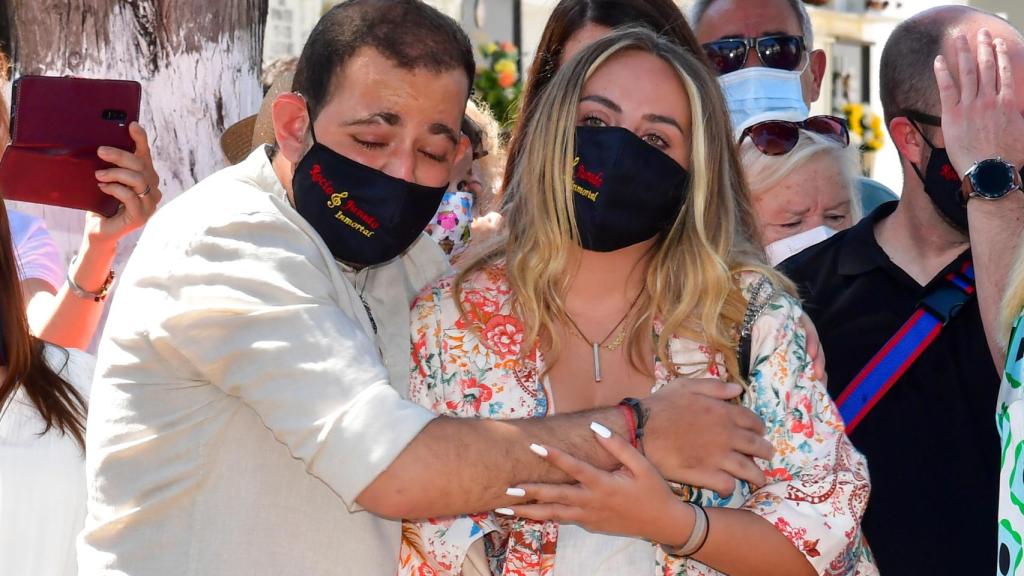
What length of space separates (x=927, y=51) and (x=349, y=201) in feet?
5.87

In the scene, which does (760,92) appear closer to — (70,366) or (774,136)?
(774,136)

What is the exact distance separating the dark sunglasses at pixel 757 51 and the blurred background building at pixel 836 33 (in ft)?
17.1

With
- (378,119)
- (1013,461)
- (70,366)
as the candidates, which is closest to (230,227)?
(378,119)

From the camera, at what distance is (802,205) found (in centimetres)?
461

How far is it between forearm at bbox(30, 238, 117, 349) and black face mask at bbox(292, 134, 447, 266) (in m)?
1.24

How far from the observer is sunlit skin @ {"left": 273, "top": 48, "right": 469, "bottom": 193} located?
107 inches

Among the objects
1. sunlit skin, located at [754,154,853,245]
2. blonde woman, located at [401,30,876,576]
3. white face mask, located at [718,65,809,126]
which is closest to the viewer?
blonde woman, located at [401,30,876,576]

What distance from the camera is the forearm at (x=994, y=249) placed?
10.5 feet

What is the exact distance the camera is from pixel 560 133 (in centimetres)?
291

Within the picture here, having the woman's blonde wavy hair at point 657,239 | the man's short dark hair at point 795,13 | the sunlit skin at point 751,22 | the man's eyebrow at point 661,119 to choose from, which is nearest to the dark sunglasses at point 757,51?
the sunlit skin at point 751,22

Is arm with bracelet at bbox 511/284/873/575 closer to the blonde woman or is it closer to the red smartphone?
the blonde woman

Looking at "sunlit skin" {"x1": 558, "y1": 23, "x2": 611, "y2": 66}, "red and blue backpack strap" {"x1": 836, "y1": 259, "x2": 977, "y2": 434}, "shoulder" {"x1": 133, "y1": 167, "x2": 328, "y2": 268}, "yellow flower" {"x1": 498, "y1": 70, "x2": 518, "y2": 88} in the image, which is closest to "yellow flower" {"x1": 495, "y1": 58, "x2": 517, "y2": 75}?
"yellow flower" {"x1": 498, "y1": 70, "x2": 518, "y2": 88}

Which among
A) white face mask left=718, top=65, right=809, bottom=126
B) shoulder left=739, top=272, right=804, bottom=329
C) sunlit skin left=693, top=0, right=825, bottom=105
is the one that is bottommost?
white face mask left=718, top=65, right=809, bottom=126

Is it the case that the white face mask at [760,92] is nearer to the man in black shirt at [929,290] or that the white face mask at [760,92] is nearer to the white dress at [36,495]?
the man in black shirt at [929,290]
